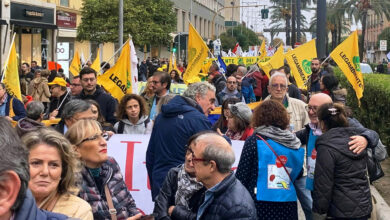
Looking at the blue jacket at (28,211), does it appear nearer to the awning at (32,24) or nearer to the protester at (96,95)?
the protester at (96,95)

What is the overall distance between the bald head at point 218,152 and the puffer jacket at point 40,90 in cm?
1123

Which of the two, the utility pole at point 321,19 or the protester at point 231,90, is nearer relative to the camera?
the protester at point 231,90

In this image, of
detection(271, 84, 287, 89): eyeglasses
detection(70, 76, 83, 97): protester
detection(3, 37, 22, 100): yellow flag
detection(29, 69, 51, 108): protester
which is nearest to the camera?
detection(271, 84, 287, 89): eyeglasses

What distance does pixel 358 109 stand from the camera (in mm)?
13734

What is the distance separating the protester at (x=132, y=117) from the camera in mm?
6910

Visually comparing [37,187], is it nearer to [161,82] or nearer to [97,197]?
[97,197]

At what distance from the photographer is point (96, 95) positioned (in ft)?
26.3

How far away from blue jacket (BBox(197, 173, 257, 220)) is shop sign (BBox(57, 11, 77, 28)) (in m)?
34.3

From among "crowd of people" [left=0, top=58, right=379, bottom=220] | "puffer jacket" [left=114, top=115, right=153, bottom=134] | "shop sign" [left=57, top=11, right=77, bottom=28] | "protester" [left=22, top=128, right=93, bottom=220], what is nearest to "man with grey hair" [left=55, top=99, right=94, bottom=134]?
"crowd of people" [left=0, top=58, right=379, bottom=220]

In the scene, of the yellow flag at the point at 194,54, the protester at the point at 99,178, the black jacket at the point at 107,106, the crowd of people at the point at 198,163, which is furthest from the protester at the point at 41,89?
the protester at the point at 99,178

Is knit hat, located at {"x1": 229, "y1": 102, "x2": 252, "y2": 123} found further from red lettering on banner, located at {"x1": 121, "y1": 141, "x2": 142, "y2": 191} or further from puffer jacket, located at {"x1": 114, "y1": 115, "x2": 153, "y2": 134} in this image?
puffer jacket, located at {"x1": 114, "y1": 115, "x2": 153, "y2": 134}

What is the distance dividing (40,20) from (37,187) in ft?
105

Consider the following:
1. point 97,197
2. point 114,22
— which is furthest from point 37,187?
point 114,22

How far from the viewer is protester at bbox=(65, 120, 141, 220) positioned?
152 inches
